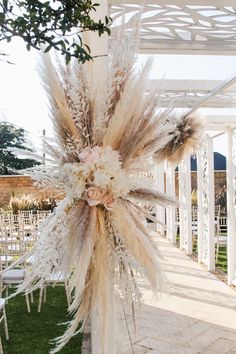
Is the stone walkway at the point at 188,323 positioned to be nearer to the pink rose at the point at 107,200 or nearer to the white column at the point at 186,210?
the pink rose at the point at 107,200

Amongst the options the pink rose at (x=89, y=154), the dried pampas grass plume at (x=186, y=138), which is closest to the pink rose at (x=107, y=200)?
the pink rose at (x=89, y=154)

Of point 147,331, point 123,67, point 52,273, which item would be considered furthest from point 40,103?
point 147,331

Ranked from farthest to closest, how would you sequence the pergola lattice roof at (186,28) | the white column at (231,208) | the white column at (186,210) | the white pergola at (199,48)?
the white column at (186,210), the white column at (231,208), the pergola lattice roof at (186,28), the white pergola at (199,48)

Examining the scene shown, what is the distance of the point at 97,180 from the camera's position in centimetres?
168

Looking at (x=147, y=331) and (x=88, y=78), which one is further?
(x=147, y=331)

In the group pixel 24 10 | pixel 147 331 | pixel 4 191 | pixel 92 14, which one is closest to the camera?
pixel 24 10

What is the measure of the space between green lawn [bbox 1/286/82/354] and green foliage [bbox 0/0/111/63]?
3281 mm

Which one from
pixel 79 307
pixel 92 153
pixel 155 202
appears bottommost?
pixel 79 307

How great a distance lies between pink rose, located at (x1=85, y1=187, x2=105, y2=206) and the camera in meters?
1.68

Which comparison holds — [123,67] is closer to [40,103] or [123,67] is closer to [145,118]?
[145,118]

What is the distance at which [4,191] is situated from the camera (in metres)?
14.4

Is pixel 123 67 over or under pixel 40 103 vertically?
over

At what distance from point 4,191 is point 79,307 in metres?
13.1

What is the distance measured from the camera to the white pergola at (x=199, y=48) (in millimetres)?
2671
